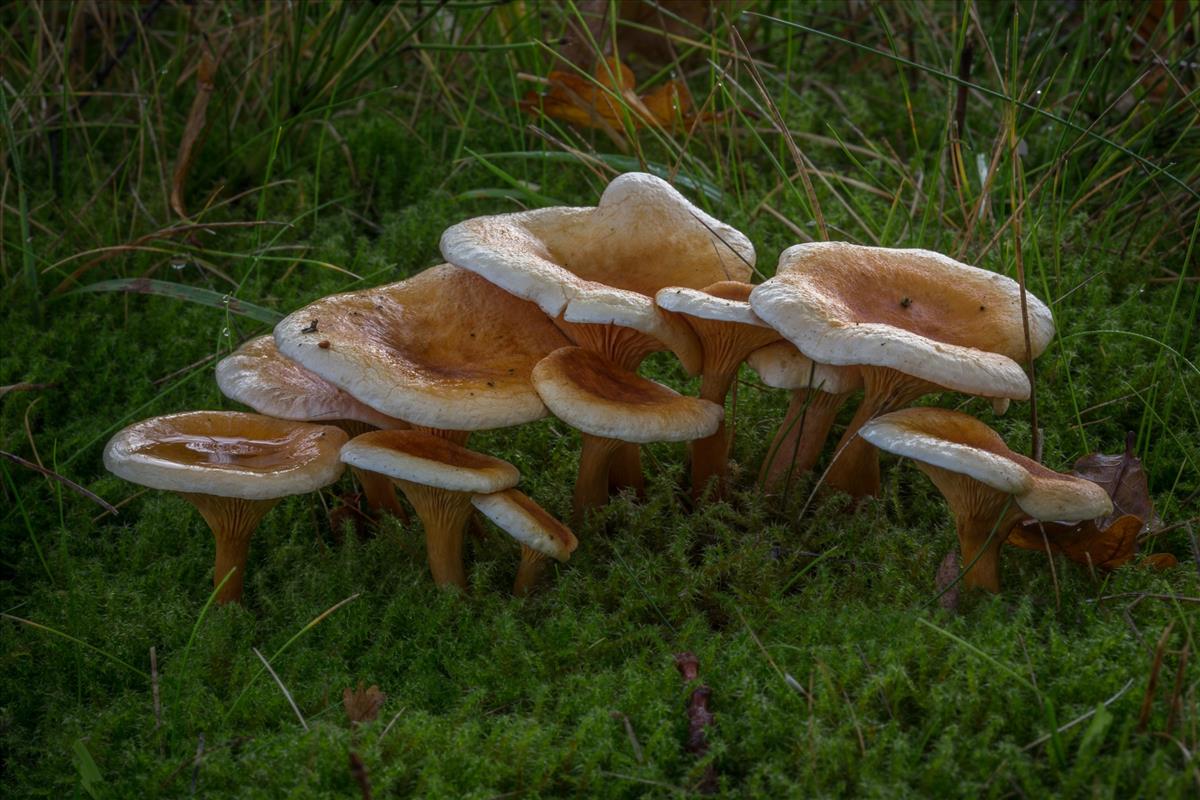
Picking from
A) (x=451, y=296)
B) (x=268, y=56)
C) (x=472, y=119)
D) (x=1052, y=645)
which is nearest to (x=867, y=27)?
(x=472, y=119)

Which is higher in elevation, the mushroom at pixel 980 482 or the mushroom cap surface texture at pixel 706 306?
the mushroom cap surface texture at pixel 706 306

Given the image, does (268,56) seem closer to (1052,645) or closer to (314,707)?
(314,707)

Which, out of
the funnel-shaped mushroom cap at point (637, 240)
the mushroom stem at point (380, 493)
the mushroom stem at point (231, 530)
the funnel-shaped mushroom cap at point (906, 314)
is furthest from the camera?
the mushroom stem at point (380, 493)

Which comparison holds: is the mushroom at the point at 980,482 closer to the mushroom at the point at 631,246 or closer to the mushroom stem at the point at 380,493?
the mushroom at the point at 631,246

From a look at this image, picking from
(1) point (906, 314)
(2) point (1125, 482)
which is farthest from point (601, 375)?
(2) point (1125, 482)

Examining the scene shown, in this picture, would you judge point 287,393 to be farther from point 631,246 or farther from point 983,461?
point 983,461

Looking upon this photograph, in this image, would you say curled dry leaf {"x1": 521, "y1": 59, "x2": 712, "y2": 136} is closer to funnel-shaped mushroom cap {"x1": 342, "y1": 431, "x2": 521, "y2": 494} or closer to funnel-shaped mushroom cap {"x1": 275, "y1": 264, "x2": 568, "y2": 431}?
funnel-shaped mushroom cap {"x1": 275, "y1": 264, "x2": 568, "y2": 431}

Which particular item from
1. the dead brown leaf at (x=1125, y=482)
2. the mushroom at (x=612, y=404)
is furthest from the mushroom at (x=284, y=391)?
the dead brown leaf at (x=1125, y=482)
